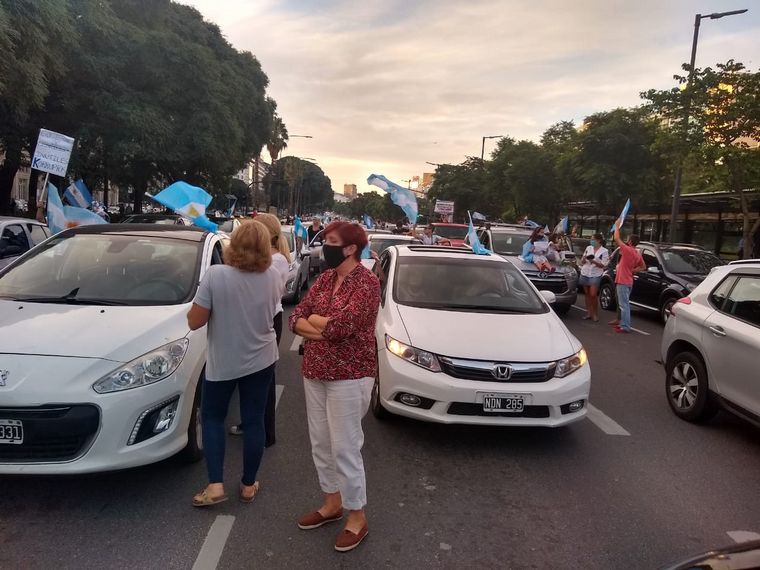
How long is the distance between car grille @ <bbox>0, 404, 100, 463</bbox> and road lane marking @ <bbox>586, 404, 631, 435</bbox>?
166 inches

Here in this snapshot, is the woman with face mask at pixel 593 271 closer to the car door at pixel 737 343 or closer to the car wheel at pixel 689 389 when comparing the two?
the car wheel at pixel 689 389

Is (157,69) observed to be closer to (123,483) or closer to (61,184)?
(61,184)

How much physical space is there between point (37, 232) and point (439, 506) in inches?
335

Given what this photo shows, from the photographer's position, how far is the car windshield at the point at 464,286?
19.2 ft

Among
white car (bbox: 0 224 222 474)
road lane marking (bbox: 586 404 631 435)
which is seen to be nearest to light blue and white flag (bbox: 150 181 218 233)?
white car (bbox: 0 224 222 474)

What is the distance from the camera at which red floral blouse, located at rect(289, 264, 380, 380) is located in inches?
122

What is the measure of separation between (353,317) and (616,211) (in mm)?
23785

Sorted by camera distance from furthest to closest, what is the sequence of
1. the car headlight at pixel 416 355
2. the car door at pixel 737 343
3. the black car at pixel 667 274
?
the black car at pixel 667 274, the car door at pixel 737 343, the car headlight at pixel 416 355

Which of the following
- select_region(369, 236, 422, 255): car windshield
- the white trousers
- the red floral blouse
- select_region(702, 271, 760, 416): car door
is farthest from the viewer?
select_region(369, 236, 422, 255): car windshield

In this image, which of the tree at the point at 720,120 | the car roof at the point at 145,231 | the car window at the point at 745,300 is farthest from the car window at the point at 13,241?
the tree at the point at 720,120

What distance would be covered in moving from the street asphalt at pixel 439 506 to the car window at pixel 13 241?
539 centimetres

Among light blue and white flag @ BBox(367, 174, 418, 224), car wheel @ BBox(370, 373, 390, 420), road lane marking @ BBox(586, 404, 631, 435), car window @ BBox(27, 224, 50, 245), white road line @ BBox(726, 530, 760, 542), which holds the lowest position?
road lane marking @ BBox(586, 404, 631, 435)

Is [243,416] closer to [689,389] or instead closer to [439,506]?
[439,506]

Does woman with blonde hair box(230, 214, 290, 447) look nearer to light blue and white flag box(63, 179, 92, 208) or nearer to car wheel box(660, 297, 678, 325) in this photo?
light blue and white flag box(63, 179, 92, 208)
